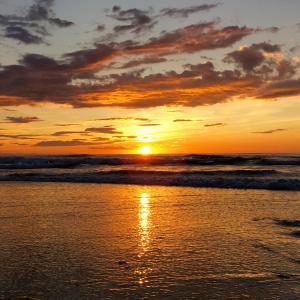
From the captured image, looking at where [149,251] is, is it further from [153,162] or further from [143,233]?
[153,162]

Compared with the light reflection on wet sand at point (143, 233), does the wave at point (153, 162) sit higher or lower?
higher

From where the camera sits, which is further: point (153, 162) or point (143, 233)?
point (153, 162)

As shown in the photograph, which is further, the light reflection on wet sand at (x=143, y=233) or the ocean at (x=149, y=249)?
the light reflection on wet sand at (x=143, y=233)

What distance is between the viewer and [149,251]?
908 centimetres

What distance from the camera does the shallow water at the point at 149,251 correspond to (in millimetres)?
6820

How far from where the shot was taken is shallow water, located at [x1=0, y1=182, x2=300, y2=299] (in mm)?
6820

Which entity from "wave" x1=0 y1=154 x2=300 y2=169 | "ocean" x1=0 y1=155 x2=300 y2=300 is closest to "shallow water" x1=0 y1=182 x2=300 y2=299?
"ocean" x1=0 y1=155 x2=300 y2=300

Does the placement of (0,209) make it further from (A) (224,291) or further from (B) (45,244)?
(A) (224,291)

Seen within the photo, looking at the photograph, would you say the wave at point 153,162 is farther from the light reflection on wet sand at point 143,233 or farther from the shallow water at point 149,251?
the shallow water at point 149,251

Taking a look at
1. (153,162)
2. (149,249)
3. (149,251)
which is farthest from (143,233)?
(153,162)

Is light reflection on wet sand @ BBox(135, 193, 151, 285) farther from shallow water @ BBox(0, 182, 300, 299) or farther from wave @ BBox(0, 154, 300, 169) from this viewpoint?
wave @ BBox(0, 154, 300, 169)

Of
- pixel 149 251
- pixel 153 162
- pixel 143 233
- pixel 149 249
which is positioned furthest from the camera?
pixel 153 162

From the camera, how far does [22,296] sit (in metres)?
6.45

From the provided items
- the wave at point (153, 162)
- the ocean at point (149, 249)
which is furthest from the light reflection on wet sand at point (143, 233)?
the wave at point (153, 162)
